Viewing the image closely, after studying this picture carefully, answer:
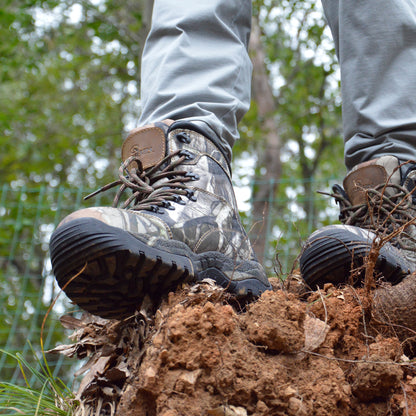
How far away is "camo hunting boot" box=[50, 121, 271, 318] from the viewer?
1.03 metres

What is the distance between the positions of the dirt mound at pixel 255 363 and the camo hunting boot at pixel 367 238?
12cm

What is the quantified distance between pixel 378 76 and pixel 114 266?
3.67ft

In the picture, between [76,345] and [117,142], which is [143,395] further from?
[117,142]

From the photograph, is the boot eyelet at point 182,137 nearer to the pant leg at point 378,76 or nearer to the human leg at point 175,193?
the human leg at point 175,193

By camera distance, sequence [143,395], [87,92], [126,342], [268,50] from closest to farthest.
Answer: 1. [143,395]
2. [126,342]
3. [268,50]
4. [87,92]

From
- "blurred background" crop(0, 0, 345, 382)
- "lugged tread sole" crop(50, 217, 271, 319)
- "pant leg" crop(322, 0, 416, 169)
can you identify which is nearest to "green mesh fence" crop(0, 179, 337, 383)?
"blurred background" crop(0, 0, 345, 382)

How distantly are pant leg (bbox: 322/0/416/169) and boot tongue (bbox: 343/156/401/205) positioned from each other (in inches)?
3.6

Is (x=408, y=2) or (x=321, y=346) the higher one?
(x=408, y=2)

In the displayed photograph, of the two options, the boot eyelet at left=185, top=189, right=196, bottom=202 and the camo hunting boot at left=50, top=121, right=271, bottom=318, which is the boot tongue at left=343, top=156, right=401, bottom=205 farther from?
the boot eyelet at left=185, top=189, right=196, bottom=202

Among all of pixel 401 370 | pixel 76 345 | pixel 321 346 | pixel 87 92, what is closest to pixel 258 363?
pixel 321 346

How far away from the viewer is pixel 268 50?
8.98 metres

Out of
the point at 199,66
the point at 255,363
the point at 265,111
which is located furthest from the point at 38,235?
the point at 255,363

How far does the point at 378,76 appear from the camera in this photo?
5.50 ft

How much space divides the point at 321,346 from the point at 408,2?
1.24 metres
